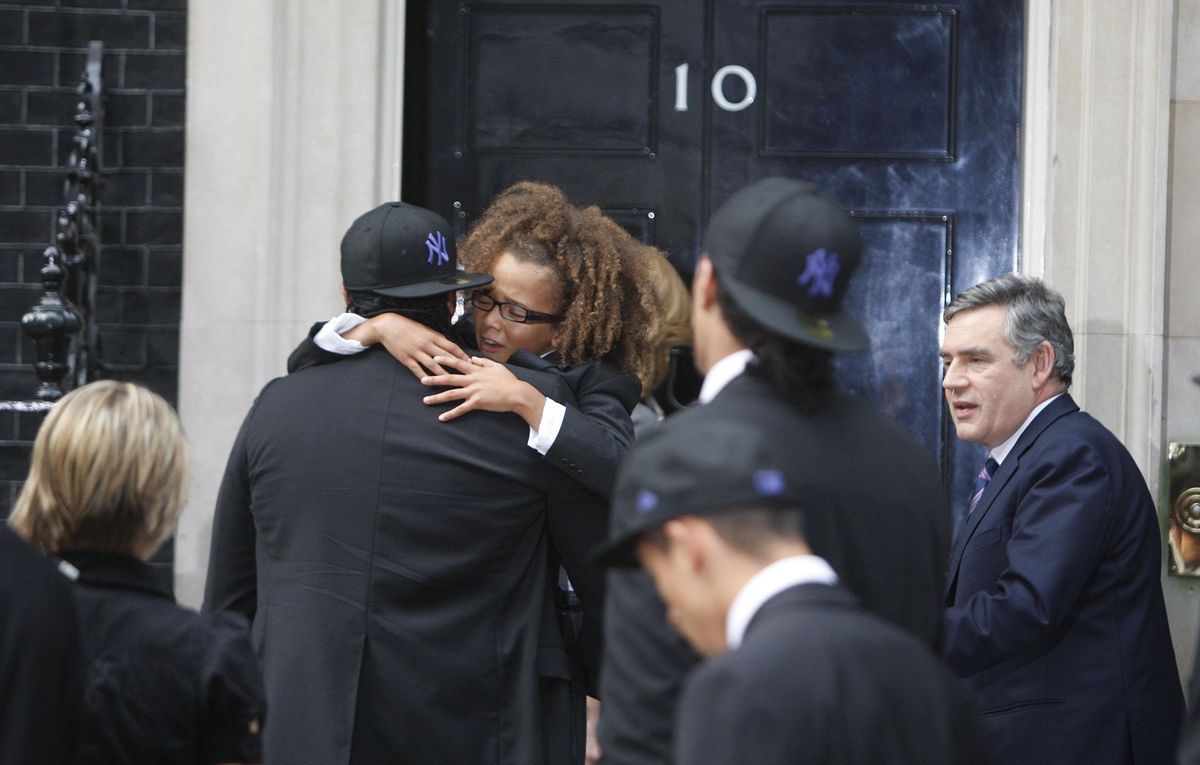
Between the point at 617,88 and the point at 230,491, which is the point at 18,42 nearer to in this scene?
the point at 617,88

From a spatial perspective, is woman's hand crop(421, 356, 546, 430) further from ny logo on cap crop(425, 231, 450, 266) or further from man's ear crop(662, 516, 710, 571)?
man's ear crop(662, 516, 710, 571)

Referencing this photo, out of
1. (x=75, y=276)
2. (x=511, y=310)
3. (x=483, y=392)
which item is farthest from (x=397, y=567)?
(x=75, y=276)

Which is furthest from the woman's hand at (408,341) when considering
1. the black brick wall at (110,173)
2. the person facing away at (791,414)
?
the black brick wall at (110,173)

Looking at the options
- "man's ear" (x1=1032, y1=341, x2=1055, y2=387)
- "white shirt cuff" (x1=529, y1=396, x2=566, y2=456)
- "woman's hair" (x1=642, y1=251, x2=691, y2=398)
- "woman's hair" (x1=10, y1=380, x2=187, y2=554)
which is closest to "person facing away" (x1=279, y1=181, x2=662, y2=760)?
"white shirt cuff" (x1=529, y1=396, x2=566, y2=456)

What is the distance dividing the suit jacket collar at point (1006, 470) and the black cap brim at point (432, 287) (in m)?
1.40

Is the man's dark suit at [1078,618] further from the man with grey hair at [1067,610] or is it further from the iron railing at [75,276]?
the iron railing at [75,276]

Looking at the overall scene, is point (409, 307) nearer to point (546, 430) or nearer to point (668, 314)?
point (546, 430)

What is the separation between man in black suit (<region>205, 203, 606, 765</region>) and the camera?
10.6 ft

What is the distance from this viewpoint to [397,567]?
10.6ft

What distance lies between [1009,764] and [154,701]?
2.17 m

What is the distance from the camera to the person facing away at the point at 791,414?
2.11 metres

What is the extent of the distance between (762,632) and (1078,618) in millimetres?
2334

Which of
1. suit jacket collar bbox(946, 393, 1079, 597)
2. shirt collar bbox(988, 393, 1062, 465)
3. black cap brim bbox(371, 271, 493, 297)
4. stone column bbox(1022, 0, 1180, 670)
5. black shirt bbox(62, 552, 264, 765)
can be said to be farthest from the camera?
stone column bbox(1022, 0, 1180, 670)

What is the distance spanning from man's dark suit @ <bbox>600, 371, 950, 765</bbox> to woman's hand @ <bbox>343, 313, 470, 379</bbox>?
117 centimetres
